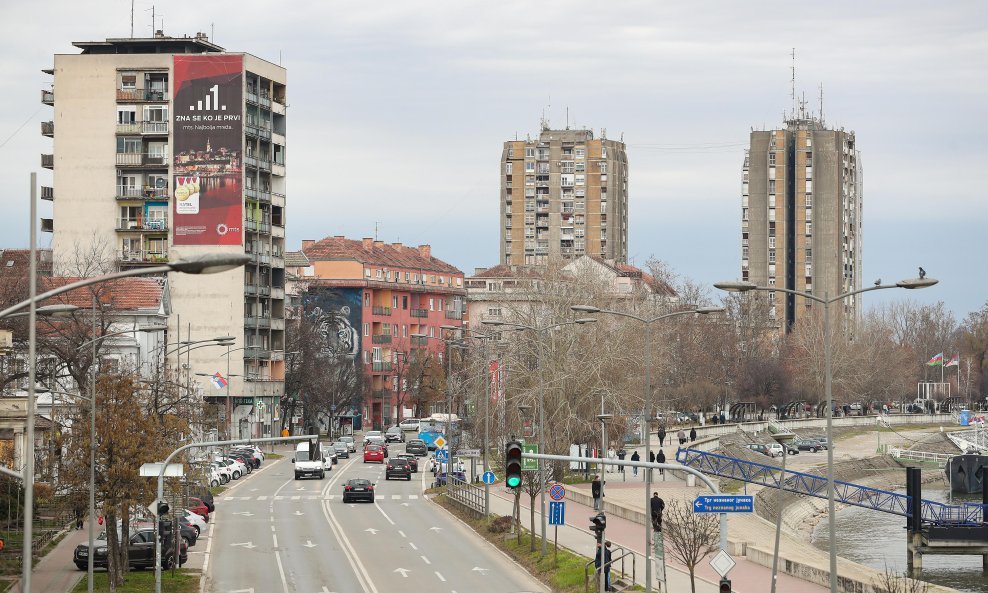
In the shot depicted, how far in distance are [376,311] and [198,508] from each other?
9190 cm

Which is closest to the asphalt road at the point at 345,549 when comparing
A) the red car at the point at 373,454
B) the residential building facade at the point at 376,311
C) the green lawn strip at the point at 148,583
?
the green lawn strip at the point at 148,583

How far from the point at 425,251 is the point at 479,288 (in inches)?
308

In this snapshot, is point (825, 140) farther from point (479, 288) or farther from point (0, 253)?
point (0, 253)

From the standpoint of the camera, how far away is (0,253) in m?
98.9

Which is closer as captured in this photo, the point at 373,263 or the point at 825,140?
the point at 373,263

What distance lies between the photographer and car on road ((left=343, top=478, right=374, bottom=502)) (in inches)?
2633

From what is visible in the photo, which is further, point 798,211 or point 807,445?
point 798,211

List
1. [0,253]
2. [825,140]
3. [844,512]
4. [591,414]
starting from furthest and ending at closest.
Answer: [825,140] → [0,253] → [844,512] → [591,414]

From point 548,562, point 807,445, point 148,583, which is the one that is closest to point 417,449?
point 807,445

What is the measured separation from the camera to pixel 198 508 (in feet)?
190

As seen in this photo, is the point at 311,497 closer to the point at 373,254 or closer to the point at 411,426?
the point at 411,426

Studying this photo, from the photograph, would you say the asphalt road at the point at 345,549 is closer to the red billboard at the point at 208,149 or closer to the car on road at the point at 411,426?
the red billboard at the point at 208,149

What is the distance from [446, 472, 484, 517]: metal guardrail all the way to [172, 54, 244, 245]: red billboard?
4136 centimetres

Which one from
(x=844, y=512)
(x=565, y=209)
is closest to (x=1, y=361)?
(x=844, y=512)
